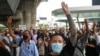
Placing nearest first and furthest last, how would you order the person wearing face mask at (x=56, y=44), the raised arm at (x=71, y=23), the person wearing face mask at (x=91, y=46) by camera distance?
the person wearing face mask at (x=56, y=44) → the raised arm at (x=71, y=23) → the person wearing face mask at (x=91, y=46)

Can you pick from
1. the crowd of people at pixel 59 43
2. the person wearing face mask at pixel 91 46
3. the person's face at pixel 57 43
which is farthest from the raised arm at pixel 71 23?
the person wearing face mask at pixel 91 46

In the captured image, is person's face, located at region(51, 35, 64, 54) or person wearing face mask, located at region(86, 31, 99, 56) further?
person wearing face mask, located at region(86, 31, 99, 56)

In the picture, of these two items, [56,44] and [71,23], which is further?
[71,23]

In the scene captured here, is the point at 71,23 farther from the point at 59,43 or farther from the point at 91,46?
the point at 91,46

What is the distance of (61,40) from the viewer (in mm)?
6219

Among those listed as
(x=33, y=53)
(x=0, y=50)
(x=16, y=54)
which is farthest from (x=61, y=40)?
(x=16, y=54)

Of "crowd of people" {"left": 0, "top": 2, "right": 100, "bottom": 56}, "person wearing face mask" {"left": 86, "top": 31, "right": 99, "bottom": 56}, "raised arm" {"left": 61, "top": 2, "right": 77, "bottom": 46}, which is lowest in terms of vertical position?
"person wearing face mask" {"left": 86, "top": 31, "right": 99, "bottom": 56}

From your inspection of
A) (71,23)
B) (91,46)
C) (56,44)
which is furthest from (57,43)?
(91,46)

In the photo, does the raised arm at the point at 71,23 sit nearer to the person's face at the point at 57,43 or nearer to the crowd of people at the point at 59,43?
the crowd of people at the point at 59,43

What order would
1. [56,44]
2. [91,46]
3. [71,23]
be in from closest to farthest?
[56,44]
[71,23]
[91,46]

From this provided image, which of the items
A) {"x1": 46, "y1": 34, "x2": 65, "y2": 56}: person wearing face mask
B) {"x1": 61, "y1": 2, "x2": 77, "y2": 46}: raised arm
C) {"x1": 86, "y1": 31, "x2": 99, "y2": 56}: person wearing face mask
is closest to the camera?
{"x1": 46, "y1": 34, "x2": 65, "y2": 56}: person wearing face mask

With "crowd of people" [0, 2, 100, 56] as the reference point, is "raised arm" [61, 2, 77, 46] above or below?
above

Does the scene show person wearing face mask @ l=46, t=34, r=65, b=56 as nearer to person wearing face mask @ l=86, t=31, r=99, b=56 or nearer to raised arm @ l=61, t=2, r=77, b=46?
raised arm @ l=61, t=2, r=77, b=46

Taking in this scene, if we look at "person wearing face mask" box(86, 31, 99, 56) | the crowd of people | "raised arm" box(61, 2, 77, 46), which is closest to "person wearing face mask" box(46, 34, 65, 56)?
the crowd of people
